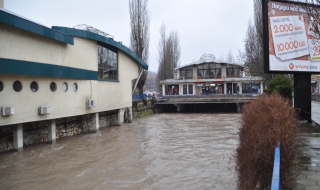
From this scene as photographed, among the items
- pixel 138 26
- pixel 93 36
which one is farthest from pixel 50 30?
pixel 138 26

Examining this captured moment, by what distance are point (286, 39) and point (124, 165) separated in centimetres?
833

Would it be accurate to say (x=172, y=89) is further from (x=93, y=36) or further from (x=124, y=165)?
(x=124, y=165)

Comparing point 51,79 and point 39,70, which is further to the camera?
point 51,79

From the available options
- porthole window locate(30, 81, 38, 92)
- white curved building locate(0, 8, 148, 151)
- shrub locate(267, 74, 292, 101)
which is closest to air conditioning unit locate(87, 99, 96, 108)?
white curved building locate(0, 8, 148, 151)

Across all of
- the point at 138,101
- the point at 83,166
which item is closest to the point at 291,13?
the point at 83,166

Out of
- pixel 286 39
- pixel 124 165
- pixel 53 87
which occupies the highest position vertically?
pixel 286 39

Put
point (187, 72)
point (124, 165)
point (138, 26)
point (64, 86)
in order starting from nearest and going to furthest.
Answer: point (124, 165), point (64, 86), point (138, 26), point (187, 72)

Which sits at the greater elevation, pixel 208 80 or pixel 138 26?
pixel 138 26

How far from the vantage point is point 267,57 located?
10.9 meters

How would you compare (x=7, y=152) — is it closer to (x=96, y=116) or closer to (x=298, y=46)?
(x=96, y=116)

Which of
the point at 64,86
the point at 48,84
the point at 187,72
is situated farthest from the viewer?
the point at 187,72

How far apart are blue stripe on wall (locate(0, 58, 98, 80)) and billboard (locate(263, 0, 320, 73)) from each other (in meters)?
10.3

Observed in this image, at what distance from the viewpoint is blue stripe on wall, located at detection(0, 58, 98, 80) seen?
11066 millimetres

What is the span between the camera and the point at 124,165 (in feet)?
34.0
